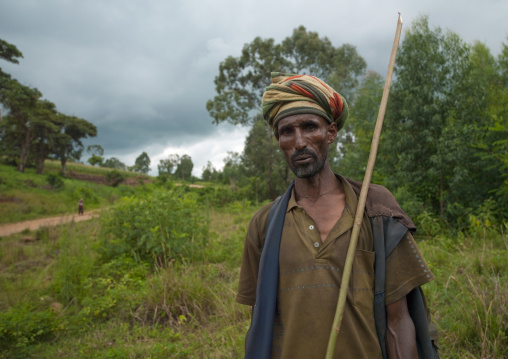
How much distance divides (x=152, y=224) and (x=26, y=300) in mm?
1943

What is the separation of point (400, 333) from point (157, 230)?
15.8 feet

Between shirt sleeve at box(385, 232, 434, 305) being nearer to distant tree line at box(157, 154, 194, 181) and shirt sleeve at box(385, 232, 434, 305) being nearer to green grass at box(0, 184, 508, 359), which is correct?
green grass at box(0, 184, 508, 359)

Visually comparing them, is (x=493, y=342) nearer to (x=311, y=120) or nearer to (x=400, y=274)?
(x=400, y=274)

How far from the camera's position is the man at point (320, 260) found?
1283mm

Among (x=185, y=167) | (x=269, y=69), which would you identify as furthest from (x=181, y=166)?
(x=269, y=69)

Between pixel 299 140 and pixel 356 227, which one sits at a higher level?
pixel 299 140

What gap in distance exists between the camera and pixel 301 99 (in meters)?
1.52

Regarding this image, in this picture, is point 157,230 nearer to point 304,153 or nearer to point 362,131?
point 304,153

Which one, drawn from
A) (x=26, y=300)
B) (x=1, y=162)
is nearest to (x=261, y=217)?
(x=26, y=300)

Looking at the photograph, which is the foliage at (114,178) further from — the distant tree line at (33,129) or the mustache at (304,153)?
the mustache at (304,153)

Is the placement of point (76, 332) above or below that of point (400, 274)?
below

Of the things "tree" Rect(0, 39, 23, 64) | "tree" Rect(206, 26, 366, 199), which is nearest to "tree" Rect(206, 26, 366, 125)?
"tree" Rect(206, 26, 366, 199)

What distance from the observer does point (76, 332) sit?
13.5 ft

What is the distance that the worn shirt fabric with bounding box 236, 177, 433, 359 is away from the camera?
1276 mm
